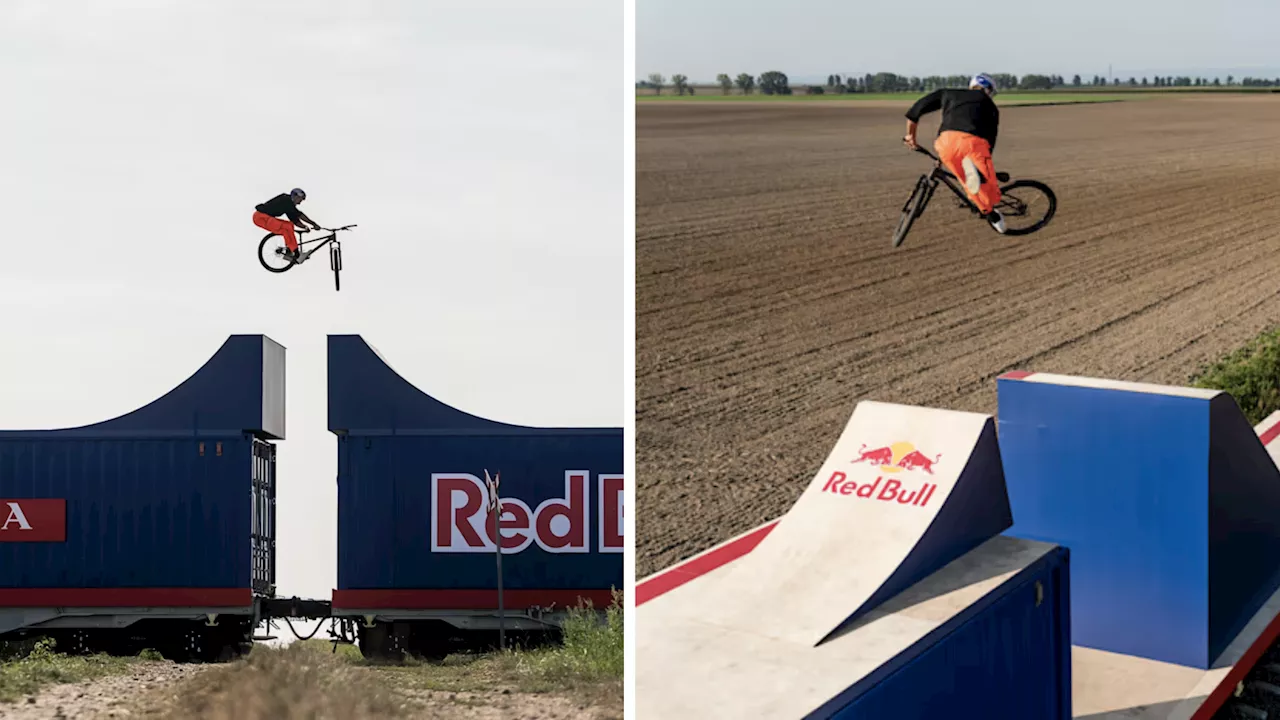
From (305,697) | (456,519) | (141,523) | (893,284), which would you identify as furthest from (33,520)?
(893,284)

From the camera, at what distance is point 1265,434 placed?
323 inches

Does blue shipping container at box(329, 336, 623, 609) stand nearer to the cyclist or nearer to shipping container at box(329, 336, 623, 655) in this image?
shipping container at box(329, 336, 623, 655)

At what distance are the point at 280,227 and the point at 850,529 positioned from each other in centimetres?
426

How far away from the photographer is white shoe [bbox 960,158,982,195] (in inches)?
408

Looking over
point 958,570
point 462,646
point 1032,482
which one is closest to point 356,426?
point 462,646

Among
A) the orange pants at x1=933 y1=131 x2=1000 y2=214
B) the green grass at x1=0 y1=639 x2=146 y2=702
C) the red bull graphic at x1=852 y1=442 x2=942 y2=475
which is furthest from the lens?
the orange pants at x1=933 y1=131 x2=1000 y2=214

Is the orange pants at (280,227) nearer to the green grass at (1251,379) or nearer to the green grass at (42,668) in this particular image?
the green grass at (42,668)

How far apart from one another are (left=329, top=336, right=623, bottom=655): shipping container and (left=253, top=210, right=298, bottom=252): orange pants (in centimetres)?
218

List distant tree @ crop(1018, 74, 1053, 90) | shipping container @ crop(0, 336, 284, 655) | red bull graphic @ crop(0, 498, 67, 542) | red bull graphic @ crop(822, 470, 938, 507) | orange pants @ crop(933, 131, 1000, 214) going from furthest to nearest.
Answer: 1. distant tree @ crop(1018, 74, 1053, 90)
2. orange pants @ crop(933, 131, 1000, 214)
3. red bull graphic @ crop(0, 498, 67, 542)
4. shipping container @ crop(0, 336, 284, 655)
5. red bull graphic @ crop(822, 470, 938, 507)

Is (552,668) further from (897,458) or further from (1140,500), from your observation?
(897,458)

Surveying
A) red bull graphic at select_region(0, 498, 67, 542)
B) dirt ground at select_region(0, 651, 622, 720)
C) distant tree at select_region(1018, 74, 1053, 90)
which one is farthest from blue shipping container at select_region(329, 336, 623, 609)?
distant tree at select_region(1018, 74, 1053, 90)

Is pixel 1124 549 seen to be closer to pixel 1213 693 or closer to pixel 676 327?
pixel 1213 693

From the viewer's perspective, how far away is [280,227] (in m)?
7.27

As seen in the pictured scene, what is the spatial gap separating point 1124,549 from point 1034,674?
49.8 inches
